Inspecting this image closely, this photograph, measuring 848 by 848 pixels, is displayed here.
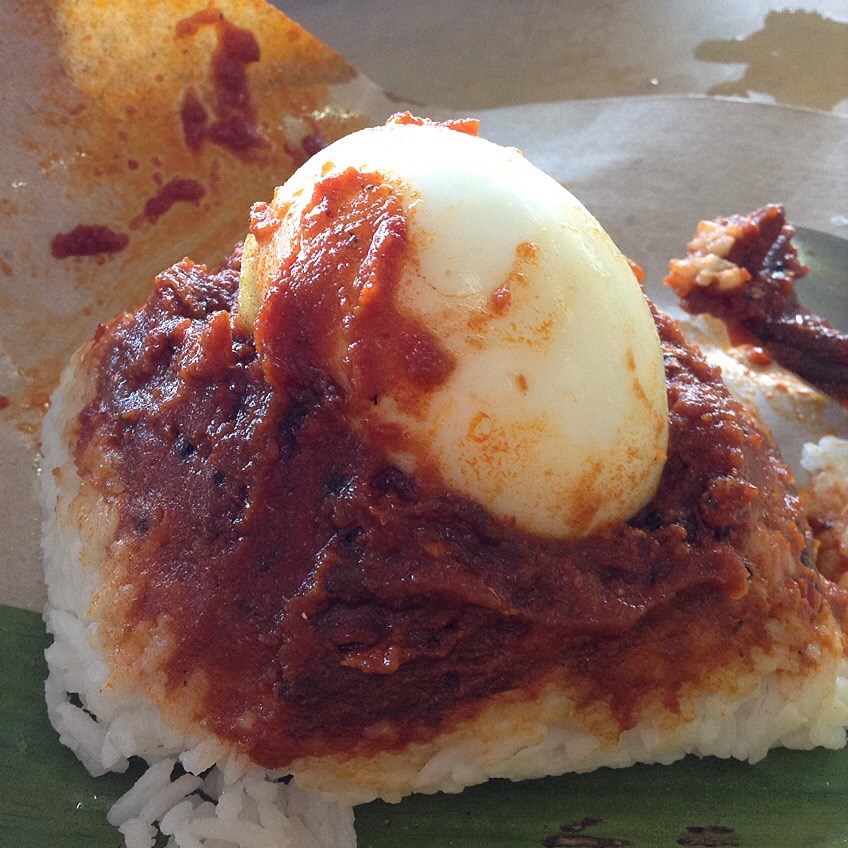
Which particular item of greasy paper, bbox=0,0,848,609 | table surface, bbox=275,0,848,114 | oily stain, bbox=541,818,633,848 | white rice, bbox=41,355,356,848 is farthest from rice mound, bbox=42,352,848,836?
table surface, bbox=275,0,848,114

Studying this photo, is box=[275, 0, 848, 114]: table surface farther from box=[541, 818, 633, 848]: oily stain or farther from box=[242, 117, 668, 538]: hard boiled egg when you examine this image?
box=[541, 818, 633, 848]: oily stain

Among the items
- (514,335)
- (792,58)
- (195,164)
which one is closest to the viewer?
(514,335)

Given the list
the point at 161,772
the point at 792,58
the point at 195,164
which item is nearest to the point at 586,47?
the point at 792,58

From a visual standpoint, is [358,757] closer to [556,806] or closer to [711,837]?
[556,806]

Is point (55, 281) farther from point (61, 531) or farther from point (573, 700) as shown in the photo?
point (573, 700)

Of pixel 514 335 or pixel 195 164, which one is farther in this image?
pixel 195 164

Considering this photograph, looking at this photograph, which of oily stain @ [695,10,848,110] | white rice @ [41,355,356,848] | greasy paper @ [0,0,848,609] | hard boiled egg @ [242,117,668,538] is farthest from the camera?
oily stain @ [695,10,848,110]

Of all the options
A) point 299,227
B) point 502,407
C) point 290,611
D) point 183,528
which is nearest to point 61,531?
point 183,528
